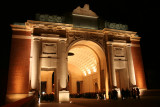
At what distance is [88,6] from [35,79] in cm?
1442

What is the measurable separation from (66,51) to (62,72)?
330 centimetres

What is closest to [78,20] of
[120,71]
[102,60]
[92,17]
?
[92,17]

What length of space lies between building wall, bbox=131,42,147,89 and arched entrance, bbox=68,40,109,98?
5.50 meters

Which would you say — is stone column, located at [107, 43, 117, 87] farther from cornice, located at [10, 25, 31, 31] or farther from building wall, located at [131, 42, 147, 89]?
cornice, located at [10, 25, 31, 31]

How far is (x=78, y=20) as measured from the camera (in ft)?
81.9

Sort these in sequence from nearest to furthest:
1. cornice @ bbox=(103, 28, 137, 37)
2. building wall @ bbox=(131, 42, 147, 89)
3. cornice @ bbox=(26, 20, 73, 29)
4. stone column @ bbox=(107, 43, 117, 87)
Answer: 1. cornice @ bbox=(26, 20, 73, 29)
2. stone column @ bbox=(107, 43, 117, 87)
3. cornice @ bbox=(103, 28, 137, 37)
4. building wall @ bbox=(131, 42, 147, 89)

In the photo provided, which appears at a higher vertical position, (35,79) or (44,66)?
(44,66)

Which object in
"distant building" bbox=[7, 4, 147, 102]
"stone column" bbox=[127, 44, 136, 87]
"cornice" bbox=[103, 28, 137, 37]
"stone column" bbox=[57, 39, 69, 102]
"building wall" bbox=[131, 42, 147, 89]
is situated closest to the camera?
"stone column" bbox=[57, 39, 69, 102]

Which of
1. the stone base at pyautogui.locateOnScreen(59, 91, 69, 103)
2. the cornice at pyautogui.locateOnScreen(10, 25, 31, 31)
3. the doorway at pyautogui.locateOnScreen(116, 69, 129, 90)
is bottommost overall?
the stone base at pyautogui.locateOnScreen(59, 91, 69, 103)

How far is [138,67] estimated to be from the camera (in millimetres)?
26609

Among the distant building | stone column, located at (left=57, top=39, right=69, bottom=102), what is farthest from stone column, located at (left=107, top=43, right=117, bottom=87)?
stone column, located at (left=57, top=39, right=69, bottom=102)

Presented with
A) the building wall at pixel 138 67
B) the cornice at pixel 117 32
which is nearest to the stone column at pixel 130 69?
the building wall at pixel 138 67

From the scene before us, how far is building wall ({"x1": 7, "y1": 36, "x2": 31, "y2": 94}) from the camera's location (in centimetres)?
2041

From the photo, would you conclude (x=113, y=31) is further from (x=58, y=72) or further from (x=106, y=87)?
(x=58, y=72)
